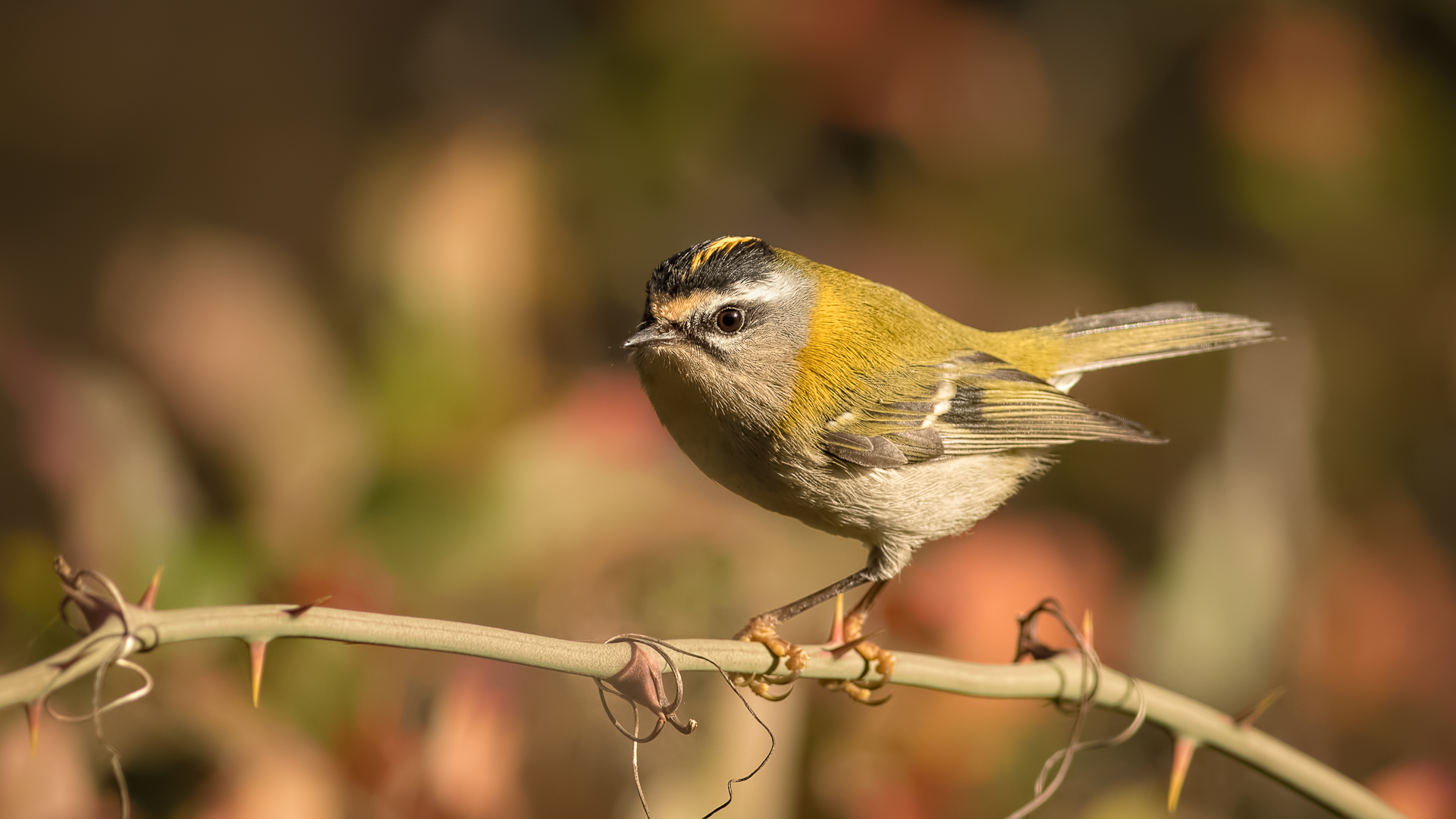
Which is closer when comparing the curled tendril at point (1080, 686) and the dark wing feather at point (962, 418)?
the curled tendril at point (1080, 686)

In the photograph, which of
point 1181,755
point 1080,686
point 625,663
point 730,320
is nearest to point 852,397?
point 730,320

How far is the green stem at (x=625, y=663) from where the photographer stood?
0.95m

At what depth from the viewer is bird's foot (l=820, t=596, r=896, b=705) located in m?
1.48

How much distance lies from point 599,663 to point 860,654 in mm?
671

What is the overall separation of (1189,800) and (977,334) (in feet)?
4.02

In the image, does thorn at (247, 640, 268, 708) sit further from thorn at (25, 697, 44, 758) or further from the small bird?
the small bird

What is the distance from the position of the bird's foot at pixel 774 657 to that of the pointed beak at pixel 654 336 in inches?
19.2

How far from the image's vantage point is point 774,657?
55.3 inches

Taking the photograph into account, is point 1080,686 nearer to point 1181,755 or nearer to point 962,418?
point 1181,755

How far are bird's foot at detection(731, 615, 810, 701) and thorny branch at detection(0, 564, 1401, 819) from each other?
0.08ft

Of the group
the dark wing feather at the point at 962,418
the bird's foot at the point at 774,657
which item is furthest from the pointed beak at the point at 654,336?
the bird's foot at the point at 774,657

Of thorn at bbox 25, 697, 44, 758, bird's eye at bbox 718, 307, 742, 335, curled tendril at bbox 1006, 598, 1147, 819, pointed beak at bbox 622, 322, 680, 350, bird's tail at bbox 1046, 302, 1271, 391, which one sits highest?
bird's tail at bbox 1046, 302, 1271, 391

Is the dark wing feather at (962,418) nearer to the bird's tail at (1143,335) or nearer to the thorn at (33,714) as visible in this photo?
the bird's tail at (1143,335)

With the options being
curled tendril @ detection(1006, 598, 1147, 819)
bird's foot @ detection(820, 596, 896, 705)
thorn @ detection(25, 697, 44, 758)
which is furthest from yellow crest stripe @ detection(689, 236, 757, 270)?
thorn @ detection(25, 697, 44, 758)
